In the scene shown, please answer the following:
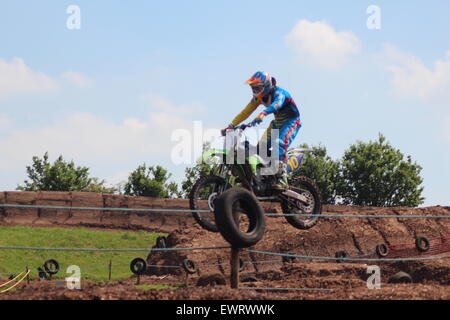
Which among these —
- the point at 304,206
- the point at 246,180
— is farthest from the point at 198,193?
the point at 304,206

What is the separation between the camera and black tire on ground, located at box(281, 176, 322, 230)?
1137 centimetres

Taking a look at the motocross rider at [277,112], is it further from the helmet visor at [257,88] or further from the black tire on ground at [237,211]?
the black tire on ground at [237,211]

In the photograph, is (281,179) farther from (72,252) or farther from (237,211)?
(72,252)

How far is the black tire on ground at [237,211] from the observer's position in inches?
336

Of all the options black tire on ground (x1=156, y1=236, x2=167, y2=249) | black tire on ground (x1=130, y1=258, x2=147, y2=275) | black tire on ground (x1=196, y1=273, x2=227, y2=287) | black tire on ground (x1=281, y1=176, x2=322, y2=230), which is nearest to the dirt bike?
black tire on ground (x1=281, y1=176, x2=322, y2=230)

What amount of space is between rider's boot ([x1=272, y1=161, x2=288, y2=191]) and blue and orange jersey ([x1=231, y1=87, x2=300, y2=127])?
2.69 feet

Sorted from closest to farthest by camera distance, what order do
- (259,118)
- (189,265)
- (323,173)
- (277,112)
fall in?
(259,118) → (277,112) → (189,265) → (323,173)

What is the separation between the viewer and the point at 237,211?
8.91 meters

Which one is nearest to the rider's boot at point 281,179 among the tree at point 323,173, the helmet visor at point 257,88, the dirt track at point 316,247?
the helmet visor at point 257,88

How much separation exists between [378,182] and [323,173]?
528 cm

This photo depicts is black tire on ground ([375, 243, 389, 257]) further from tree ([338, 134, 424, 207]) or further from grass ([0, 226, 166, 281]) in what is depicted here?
tree ([338, 134, 424, 207])

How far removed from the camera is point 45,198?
119 feet

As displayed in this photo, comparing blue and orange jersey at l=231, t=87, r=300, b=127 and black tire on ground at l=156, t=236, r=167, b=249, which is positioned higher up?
blue and orange jersey at l=231, t=87, r=300, b=127
